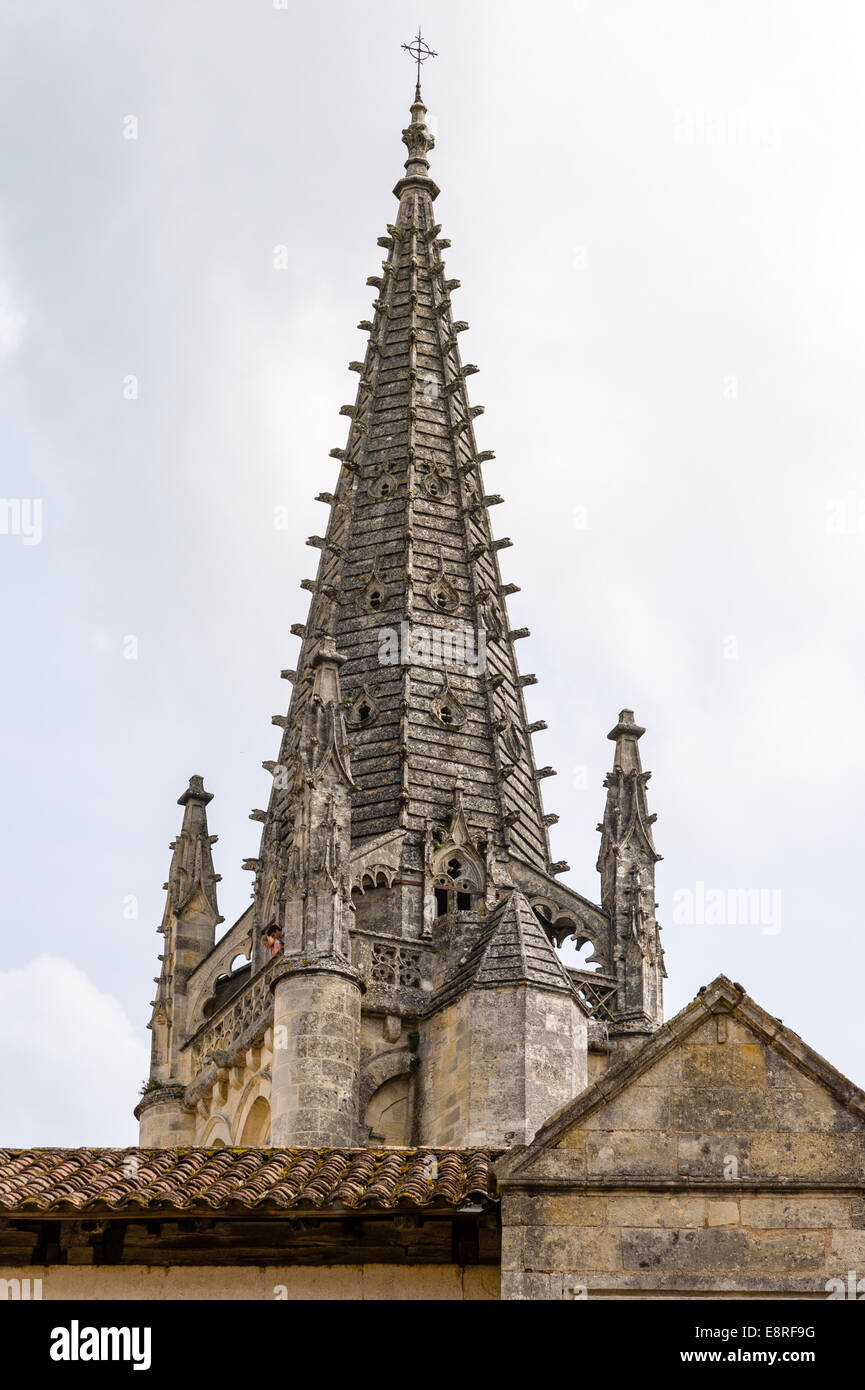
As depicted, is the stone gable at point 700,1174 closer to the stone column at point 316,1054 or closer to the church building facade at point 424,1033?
the church building facade at point 424,1033

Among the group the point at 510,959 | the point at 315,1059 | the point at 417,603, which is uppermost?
the point at 417,603

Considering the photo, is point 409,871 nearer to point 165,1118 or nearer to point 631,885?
point 631,885

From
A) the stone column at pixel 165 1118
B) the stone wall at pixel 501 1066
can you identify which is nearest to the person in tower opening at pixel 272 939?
the stone column at pixel 165 1118

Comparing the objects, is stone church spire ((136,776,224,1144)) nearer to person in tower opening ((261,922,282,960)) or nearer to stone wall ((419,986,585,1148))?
person in tower opening ((261,922,282,960))

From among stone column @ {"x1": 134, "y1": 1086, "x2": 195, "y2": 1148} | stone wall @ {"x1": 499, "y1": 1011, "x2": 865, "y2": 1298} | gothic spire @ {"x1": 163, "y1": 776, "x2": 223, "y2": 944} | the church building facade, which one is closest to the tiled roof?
the church building facade

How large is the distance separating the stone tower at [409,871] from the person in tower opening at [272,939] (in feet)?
0.18

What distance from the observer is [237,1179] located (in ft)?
57.2

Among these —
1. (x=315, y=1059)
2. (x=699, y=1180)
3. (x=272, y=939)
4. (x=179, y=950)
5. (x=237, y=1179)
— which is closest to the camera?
(x=699, y=1180)

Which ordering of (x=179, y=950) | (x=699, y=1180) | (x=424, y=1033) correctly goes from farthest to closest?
(x=179, y=950)
(x=424, y=1033)
(x=699, y=1180)

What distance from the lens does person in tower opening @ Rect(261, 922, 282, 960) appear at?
120 ft

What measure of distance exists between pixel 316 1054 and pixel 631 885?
7.75 m

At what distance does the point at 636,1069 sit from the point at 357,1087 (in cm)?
1683

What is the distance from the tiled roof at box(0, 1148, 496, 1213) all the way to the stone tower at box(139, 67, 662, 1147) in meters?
13.8

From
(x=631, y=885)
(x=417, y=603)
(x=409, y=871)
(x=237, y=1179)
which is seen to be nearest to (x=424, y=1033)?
(x=409, y=871)
